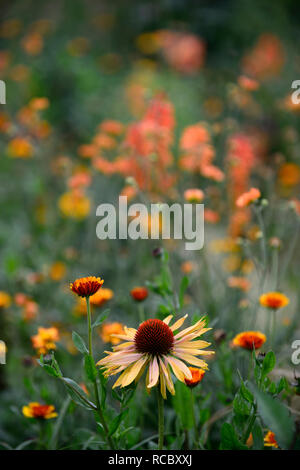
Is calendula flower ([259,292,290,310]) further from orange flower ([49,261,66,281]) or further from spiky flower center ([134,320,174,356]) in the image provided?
orange flower ([49,261,66,281])

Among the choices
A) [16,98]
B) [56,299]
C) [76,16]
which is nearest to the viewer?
[56,299]

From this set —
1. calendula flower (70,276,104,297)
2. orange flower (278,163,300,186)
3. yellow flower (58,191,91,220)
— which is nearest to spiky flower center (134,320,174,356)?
calendula flower (70,276,104,297)

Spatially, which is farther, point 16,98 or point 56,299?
point 16,98

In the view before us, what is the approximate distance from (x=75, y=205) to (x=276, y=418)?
1.37 m

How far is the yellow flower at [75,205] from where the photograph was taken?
71.6 inches

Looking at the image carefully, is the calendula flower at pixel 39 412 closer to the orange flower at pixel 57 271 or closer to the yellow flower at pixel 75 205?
the orange flower at pixel 57 271

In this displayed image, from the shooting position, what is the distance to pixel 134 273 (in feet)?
5.92

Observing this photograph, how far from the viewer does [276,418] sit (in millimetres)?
604

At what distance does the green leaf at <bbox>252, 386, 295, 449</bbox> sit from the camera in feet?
1.98

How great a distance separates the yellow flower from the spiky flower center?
1.19 m

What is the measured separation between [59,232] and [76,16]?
295cm

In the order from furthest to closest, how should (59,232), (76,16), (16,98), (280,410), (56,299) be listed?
(76,16), (16,98), (59,232), (56,299), (280,410)

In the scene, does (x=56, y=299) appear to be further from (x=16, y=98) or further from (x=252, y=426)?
(x=16, y=98)

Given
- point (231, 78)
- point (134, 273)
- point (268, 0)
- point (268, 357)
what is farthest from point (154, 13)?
point (268, 357)
